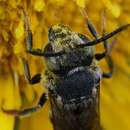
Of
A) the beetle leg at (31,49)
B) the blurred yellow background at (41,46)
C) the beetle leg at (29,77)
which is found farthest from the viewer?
the blurred yellow background at (41,46)

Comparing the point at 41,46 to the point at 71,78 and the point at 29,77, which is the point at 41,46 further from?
the point at 71,78

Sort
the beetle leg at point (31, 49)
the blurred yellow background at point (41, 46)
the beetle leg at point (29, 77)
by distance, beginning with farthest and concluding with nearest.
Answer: the blurred yellow background at point (41, 46)
the beetle leg at point (29, 77)
the beetle leg at point (31, 49)

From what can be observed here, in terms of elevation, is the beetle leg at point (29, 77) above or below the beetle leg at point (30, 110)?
above

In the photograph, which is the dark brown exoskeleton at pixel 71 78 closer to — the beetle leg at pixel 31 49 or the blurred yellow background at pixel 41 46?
the beetle leg at pixel 31 49

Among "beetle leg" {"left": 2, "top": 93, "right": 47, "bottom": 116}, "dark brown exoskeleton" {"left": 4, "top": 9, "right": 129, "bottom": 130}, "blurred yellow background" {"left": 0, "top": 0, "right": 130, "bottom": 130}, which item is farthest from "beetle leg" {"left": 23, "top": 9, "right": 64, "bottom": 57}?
"beetle leg" {"left": 2, "top": 93, "right": 47, "bottom": 116}

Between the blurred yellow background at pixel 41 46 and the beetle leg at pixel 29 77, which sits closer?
the beetle leg at pixel 29 77

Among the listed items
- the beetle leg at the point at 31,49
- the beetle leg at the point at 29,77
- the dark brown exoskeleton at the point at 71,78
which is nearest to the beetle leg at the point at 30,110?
the beetle leg at the point at 29,77

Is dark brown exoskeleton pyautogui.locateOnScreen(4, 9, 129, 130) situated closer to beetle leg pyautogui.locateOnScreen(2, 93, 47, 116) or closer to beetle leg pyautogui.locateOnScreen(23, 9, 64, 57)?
beetle leg pyautogui.locateOnScreen(23, 9, 64, 57)

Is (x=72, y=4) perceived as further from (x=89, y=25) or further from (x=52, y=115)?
(x=52, y=115)
